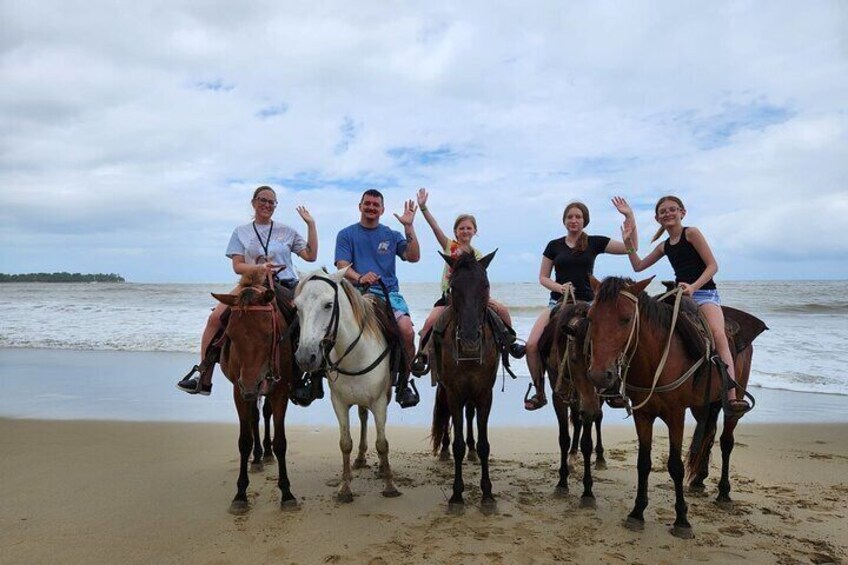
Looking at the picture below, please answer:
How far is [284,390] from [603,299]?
9.20 feet

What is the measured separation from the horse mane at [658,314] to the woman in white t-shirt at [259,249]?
290 cm

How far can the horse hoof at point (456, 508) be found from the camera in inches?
175

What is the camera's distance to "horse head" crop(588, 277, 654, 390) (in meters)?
3.71

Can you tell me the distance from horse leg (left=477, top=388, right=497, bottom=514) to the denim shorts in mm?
2050

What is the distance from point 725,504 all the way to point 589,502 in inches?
46.0

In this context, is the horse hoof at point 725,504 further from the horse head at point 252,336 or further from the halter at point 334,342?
the horse head at point 252,336

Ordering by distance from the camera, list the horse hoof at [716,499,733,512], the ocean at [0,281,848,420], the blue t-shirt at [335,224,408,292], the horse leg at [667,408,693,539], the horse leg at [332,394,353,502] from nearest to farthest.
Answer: the horse leg at [667,408,693,539] < the horse hoof at [716,499,733,512] < the horse leg at [332,394,353,502] < the blue t-shirt at [335,224,408,292] < the ocean at [0,281,848,420]

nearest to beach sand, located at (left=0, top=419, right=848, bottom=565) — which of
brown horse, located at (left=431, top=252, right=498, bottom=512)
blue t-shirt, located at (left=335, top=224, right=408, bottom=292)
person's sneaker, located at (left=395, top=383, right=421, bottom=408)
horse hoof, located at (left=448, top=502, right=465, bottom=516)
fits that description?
horse hoof, located at (left=448, top=502, right=465, bottom=516)

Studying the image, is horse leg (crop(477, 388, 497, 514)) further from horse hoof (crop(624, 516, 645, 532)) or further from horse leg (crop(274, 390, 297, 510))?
horse leg (crop(274, 390, 297, 510))

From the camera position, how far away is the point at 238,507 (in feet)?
14.6

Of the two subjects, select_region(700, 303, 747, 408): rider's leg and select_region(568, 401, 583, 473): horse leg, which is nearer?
select_region(700, 303, 747, 408): rider's leg

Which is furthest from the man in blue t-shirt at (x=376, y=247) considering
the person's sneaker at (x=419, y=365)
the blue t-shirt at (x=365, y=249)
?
the person's sneaker at (x=419, y=365)

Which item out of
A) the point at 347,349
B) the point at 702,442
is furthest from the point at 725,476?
the point at 347,349

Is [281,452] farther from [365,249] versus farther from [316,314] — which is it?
[365,249]
